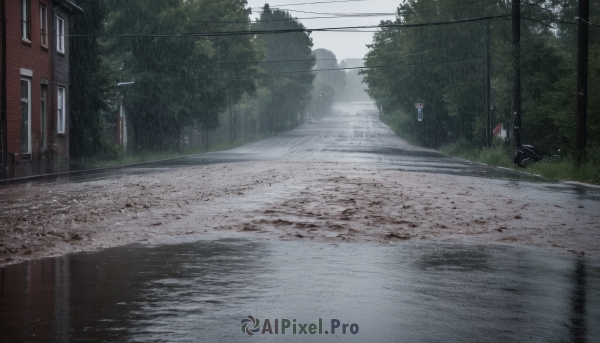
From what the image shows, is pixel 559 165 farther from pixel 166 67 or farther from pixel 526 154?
pixel 166 67

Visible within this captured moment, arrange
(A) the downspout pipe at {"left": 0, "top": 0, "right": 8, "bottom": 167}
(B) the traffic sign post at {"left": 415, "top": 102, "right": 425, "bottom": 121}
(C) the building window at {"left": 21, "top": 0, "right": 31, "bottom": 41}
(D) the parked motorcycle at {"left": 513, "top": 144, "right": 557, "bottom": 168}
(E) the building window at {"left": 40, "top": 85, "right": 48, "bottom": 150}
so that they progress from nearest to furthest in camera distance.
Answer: (A) the downspout pipe at {"left": 0, "top": 0, "right": 8, "bottom": 167}, (C) the building window at {"left": 21, "top": 0, "right": 31, "bottom": 41}, (E) the building window at {"left": 40, "top": 85, "right": 48, "bottom": 150}, (D) the parked motorcycle at {"left": 513, "top": 144, "right": 557, "bottom": 168}, (B) the traffic sign post at {"left": 415, "top": 102, "right": 425, "bottom": 121}

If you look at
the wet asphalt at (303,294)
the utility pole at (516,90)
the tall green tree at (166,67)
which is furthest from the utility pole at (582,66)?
the tall green tree at (166,67)

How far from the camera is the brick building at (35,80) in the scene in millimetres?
27438

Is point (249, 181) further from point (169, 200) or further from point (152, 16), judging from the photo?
point (152, 16)

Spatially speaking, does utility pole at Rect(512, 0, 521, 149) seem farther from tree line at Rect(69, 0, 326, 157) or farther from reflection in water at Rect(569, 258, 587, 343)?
reflection in water at Rect(569, 258, 587, 343)

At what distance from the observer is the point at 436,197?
53.9ft

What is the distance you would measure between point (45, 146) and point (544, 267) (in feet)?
89.5

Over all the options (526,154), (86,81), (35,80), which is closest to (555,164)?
(526,154)

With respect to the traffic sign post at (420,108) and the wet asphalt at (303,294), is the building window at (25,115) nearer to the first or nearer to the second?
the wet asphalt at (303,294)

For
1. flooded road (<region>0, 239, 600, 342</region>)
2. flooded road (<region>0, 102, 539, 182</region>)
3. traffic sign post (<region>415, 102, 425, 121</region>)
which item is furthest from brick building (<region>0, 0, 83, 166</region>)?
traffic sign post (<region>415, 102, 425, 121</region>)

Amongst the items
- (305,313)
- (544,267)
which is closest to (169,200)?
(544,267)

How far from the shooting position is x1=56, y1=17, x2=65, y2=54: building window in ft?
110

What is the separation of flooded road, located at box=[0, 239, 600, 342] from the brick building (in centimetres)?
1980

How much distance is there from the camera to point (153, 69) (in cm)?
4769
